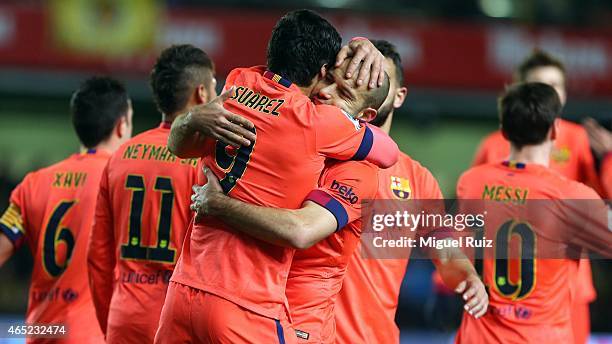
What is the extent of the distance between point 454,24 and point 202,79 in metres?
10.9

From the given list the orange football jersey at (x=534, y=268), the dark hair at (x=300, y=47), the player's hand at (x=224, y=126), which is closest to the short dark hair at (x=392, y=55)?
the orange football jersey at (x=534, y=268)

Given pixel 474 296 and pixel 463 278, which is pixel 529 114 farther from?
pixel 474 296

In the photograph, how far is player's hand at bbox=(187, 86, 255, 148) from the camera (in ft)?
11.8

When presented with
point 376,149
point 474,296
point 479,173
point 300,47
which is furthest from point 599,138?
point 300,47

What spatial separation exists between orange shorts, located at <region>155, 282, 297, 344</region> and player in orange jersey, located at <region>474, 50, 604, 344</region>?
10.4 feet

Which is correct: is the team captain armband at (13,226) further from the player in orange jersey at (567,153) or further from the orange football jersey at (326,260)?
the player in orange jersey at (567,153)

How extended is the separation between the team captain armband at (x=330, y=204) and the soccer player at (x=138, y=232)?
1.23 m

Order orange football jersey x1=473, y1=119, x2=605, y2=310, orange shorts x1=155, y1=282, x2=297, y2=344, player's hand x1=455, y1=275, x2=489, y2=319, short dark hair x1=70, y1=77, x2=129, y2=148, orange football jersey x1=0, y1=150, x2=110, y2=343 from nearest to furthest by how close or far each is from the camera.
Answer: orange shorts x1=155, y1=282, x2=297, y2=344 < player's hand x1=455, y1=275, x2=489, y2=319 < orange football jersey x1=0, y1=150, x2=110, y2=343 < short dark hair x1=70, y1=77, x2=129, y2=148 < orange football jersey x1=473, y1=119, x2=605, y2=310

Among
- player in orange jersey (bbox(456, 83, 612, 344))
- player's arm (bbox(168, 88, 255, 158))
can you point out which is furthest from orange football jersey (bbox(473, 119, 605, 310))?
player's arm (bbox(168, 88, 255, 158))

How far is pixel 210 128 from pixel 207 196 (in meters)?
0.27

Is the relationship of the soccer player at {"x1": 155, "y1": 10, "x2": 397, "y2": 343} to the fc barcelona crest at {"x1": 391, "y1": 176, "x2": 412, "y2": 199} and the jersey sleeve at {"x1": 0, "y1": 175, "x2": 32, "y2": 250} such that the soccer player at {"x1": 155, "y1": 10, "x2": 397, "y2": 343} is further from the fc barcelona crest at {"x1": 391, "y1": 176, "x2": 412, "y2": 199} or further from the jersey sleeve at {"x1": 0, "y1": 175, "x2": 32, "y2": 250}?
the jersey sleeve at {"x1": 0, "y1": 175, "x2": 32, "y2": 250}

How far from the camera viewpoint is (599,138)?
620 centimetres

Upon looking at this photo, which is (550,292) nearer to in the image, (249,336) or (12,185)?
(249,336)

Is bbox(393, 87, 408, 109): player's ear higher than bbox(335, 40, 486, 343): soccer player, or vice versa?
bbox(393, 87, 408, 109): player's ear
